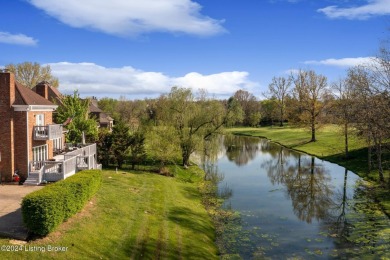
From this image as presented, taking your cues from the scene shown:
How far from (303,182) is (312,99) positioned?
34.4m

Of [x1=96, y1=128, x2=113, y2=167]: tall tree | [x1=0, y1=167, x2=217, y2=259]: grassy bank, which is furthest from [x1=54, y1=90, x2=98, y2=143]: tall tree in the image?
[x1=0, y1=167, x2=217, y2=259]: grassy bank

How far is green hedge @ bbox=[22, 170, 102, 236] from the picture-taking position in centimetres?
1508

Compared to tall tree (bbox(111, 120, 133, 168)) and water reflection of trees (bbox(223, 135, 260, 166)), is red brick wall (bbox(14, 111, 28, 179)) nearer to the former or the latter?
tall tree (bbox(111, 120, 133, 168))

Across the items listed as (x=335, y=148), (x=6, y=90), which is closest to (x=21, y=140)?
(x=6, y=90)

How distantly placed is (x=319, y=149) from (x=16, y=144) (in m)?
46.8

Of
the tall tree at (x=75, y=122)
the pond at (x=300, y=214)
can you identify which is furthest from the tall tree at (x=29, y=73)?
the pond at (x=300, y=214)

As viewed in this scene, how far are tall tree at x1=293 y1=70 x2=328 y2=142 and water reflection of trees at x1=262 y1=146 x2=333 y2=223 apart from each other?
36.2 feet

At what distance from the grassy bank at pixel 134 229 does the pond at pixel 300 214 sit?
210 cm

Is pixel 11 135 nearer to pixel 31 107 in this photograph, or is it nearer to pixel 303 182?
pixel 31 107

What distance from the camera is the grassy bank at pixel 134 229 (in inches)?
614

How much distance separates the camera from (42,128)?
27.9m

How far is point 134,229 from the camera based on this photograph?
63.8 feet

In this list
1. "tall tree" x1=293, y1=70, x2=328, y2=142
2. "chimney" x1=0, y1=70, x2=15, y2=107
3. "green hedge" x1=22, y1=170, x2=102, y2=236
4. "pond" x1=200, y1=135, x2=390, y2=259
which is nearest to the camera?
"green hedge" x1=22, y1=170, x2=102, y2=236

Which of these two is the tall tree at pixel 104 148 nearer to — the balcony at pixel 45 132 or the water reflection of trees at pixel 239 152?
the balcony at pixel 45 132
